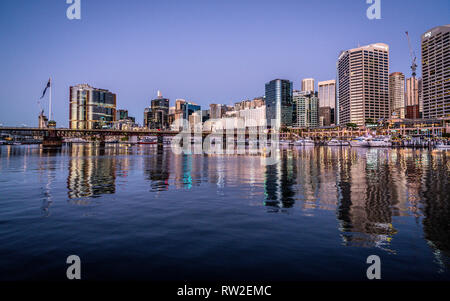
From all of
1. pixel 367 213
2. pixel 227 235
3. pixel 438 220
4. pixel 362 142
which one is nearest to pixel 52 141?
pixel 362 142

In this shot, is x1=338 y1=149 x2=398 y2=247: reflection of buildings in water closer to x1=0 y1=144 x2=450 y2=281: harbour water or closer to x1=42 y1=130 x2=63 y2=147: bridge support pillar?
x1=0 y1=144 x2=450 y2=281: harbour water

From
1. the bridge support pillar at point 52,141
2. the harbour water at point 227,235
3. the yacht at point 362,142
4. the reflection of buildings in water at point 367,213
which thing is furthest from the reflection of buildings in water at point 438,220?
the bridge support pillar at point 52,141

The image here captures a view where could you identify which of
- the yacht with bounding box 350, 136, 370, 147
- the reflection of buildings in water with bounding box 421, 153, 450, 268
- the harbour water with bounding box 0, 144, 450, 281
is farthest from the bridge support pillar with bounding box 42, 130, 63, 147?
the reflection of buildings in water with bounding box 421, 153, 450, 268

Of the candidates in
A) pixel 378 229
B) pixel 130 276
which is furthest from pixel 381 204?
pixel 130 276

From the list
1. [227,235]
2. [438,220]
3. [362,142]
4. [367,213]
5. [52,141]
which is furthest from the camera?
[52,141]

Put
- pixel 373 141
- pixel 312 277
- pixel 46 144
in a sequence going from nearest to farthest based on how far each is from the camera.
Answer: pixel 312 277 → pixel 373 141 → pixel 46 144

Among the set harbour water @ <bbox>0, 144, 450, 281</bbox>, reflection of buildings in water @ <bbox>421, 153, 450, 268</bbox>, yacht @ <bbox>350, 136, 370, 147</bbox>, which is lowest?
harbour water @ <bbox>0, 144, 450, 281</bbox>

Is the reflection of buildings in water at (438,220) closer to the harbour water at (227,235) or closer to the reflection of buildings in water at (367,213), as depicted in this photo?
the harbour water at (227,235)

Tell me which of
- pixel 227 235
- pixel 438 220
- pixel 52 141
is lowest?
pixel 227 235

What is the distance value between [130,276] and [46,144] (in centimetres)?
21597

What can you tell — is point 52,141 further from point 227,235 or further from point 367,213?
point 367,213
